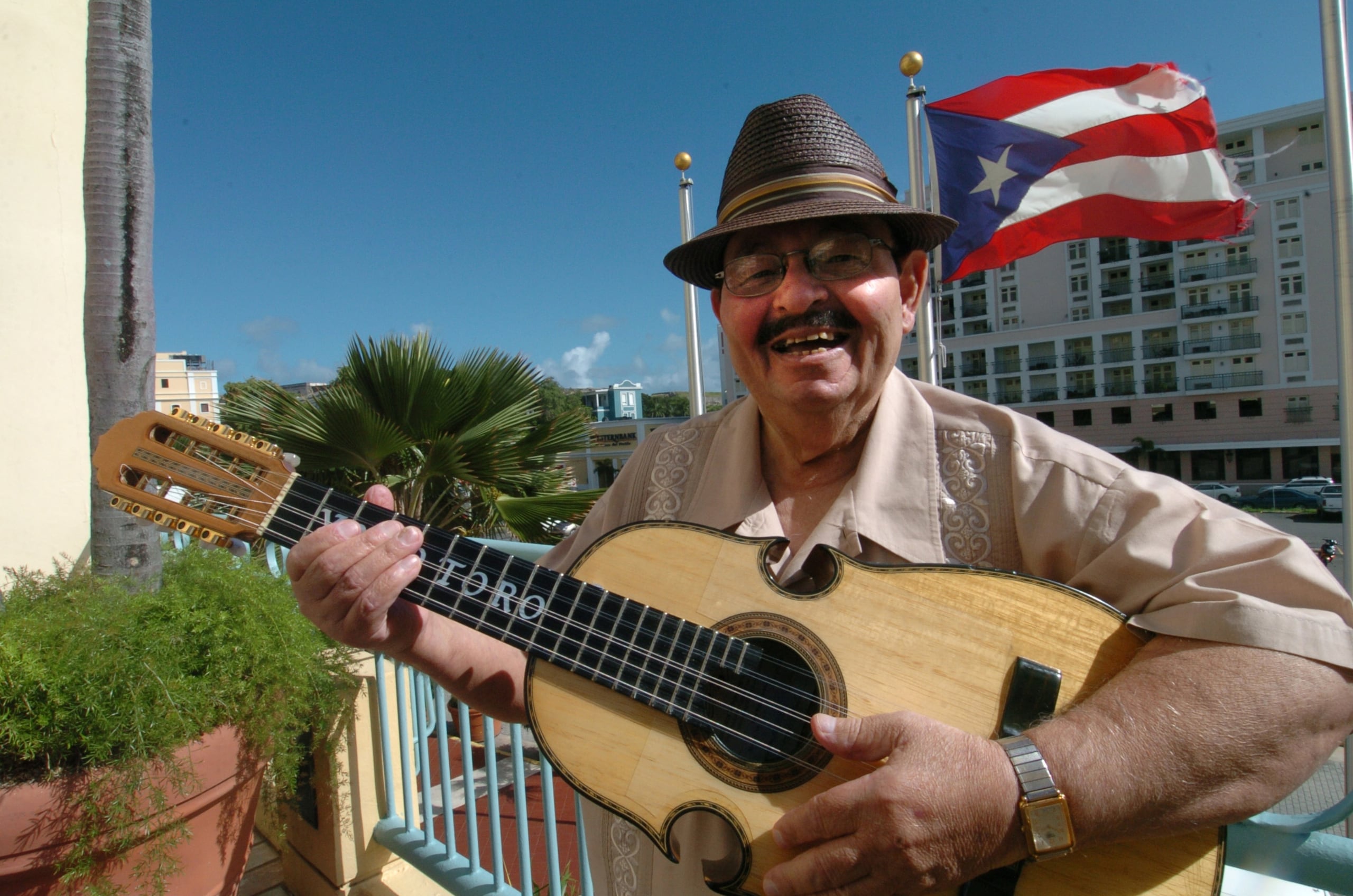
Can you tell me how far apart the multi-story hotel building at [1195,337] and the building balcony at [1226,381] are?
0.31ft

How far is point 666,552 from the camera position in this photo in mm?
1511

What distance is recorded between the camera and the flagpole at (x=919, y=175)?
6066 millimetres

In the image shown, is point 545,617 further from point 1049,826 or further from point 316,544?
point 1049,826

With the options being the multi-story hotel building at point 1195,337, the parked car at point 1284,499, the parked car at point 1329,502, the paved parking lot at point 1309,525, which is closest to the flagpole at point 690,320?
the paved parking lot at point 1309,525

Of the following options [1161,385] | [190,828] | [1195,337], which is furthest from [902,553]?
[1195,337]

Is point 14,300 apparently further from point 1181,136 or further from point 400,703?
point 1181,136

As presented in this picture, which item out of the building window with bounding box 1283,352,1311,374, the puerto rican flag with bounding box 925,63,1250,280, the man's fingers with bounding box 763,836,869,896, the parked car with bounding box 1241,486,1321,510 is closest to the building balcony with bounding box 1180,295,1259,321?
the building window with bounding box 1283,352,1311,374

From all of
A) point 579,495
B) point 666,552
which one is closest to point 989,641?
point 666,552

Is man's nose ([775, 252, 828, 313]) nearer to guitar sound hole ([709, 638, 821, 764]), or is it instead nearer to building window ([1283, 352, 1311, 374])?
guitar sound hole ([709, 638, 821, 764])

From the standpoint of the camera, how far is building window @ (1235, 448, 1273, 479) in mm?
52938

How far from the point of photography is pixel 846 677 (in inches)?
52.4

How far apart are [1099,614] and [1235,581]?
0.21 m

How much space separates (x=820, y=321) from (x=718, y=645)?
72 cm

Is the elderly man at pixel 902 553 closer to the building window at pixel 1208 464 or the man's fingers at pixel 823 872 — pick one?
the man's fingers at pixel 823 872
